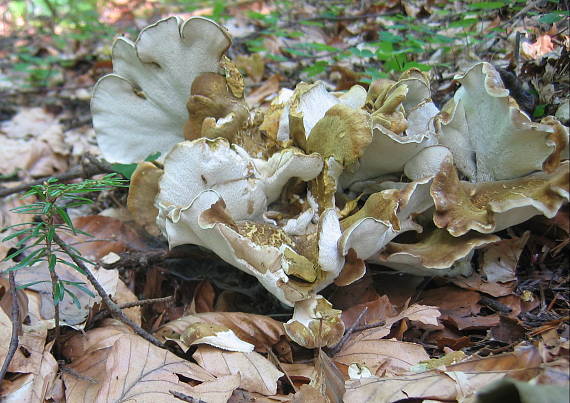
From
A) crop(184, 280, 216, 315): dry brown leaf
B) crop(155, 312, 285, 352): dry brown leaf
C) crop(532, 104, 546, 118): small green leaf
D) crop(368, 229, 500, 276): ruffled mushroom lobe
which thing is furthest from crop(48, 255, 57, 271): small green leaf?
crop(532, 104, 546, 118): small green leaf

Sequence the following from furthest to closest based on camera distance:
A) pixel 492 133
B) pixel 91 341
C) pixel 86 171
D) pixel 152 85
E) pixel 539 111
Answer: pixel 86 171 < pixel 152 85 < pixel 539 111 < pixel 492 133 < pixel 91 341

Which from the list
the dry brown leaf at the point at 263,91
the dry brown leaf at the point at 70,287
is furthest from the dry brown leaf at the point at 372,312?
the dry brown leaf at the point at 263,91

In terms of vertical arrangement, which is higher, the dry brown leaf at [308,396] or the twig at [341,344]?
the dry brown leaf at [308,396]

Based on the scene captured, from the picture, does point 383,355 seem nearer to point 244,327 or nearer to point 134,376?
point 244,327

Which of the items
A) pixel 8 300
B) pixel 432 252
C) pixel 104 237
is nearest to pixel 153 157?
pixel 104 237

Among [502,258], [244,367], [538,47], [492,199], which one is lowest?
[502,258]

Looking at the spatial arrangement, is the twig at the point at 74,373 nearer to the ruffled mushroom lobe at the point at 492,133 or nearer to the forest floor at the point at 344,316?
the forest floor at the point at 344,316

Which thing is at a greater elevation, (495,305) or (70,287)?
(70,287)
